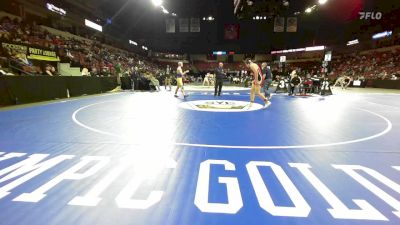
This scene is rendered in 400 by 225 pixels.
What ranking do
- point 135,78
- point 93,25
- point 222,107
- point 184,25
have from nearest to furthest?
point 222,107 → point 135,78 → point 93,25 → point 184,25

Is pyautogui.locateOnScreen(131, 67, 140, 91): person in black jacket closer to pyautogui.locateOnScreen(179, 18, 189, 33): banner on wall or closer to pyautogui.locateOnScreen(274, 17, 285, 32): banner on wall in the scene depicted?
pyautogui.locateOnScreen(179, 18, 189, 33): banner on wall

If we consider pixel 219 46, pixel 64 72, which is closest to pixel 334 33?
pixel 219 46

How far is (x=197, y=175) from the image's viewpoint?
318 cm

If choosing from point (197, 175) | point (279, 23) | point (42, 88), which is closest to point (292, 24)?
point (279, 23)

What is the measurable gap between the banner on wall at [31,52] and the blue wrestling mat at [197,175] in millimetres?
11578

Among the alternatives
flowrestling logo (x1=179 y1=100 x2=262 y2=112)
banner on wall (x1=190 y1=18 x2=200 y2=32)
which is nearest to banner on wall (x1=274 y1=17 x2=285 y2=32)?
banner on wall (x1=190 y1=18 x2=200 y2=32)

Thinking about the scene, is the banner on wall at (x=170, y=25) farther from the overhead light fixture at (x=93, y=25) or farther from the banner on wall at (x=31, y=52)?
the banner on wall at (x=31, y=52)

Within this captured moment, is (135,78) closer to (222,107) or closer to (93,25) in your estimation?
(222,107)

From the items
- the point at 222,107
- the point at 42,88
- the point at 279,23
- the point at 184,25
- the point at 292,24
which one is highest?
the point at 184,25

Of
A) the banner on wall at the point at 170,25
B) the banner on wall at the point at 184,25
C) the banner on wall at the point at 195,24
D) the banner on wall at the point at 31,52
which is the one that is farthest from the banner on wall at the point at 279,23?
the banner on wall at the point at 31,52

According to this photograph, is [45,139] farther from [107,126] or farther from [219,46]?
[219,46]

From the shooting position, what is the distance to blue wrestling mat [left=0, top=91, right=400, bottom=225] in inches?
91.8

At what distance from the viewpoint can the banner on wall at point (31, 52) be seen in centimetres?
1461

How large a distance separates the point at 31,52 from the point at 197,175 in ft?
57.1
